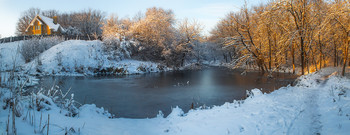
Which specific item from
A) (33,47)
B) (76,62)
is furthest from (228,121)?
(33,47)

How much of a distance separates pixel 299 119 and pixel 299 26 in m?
6.53

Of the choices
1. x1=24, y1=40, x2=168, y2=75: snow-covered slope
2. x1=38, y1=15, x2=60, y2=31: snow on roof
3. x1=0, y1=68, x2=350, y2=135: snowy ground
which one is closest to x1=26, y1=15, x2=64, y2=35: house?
x1=38, y1=15, x2=60, y2=31: snow on roof

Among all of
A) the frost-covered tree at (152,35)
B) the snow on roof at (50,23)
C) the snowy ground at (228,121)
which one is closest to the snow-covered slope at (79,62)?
the frost-covered tree at (152,35)

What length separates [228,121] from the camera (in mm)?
4914

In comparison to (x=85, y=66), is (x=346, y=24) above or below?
above

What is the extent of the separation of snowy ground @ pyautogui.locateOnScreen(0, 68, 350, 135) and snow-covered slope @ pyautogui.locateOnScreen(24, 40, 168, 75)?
16900 millimetres

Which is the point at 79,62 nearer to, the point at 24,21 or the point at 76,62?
the point at 76,62

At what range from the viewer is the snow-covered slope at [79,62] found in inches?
780

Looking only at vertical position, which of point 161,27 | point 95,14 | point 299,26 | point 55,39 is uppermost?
point 95,14

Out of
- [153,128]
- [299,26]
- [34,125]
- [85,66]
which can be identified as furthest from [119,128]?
[85,66]

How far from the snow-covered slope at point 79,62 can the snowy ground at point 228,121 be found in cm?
1690

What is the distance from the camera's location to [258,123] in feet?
14.8

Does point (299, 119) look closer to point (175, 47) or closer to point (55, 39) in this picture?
point (175, 47)

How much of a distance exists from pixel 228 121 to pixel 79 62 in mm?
20776
